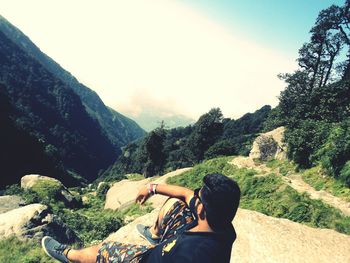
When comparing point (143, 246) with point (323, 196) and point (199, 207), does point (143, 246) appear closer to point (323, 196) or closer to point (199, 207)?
point (199, 207)

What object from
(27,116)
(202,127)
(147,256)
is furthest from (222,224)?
(27,116)

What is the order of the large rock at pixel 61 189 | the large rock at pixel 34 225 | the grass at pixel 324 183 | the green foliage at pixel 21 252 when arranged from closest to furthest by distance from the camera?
1. the green foliage at pixel 21 252
2. the large rock at pixel 34 225
3. the grass at pixel 324 183
4. the large rock at pixel 61 189

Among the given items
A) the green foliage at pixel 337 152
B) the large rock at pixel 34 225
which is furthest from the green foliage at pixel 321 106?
the large rock at pixel 34 225

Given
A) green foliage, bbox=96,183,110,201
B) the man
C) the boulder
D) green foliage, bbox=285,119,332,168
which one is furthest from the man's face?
green foliage, bbox=96,183,110,201

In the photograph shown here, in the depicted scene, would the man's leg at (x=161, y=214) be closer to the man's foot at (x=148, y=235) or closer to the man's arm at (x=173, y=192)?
the man's foot at (x=148, y=235)

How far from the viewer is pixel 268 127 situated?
41.9 m

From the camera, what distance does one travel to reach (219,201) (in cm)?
340

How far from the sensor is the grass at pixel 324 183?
17.7 meters

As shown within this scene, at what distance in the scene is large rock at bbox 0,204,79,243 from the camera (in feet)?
33.6

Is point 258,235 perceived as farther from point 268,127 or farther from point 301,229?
point 268,127

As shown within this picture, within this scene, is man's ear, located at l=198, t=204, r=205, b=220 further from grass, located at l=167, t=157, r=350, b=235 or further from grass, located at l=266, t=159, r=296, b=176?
grass, located at l=266, t=159, r=296, b=176

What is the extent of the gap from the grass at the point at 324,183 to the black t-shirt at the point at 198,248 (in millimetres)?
15351

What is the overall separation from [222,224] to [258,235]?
260 inches

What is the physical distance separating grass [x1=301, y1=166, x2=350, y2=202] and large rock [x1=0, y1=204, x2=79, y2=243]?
13.1 meters
